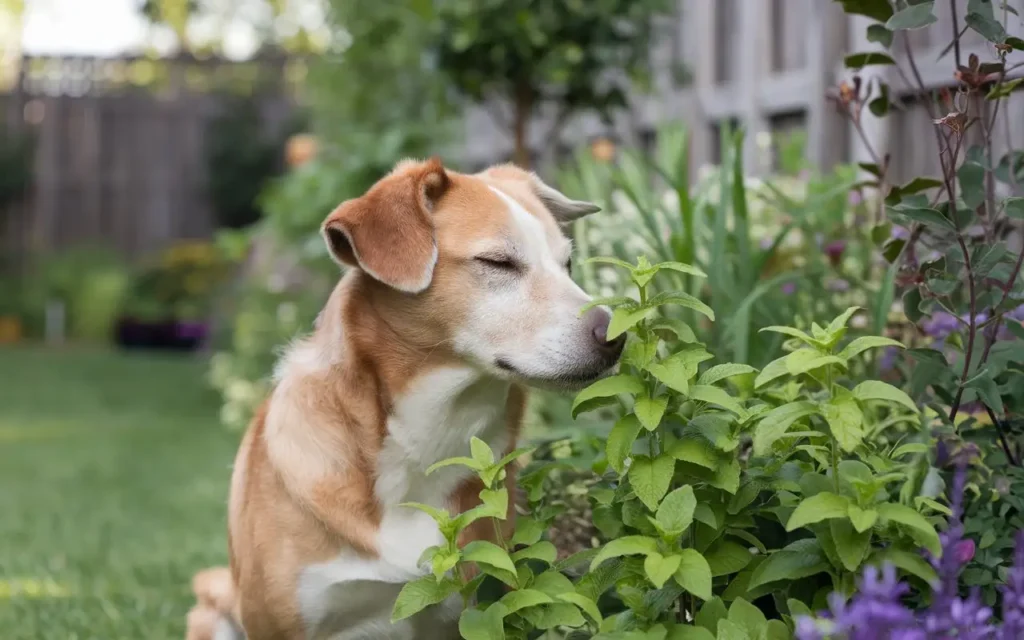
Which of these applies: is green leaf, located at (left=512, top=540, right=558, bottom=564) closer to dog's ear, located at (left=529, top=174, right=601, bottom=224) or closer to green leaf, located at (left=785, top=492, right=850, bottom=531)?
green leaf, located at (left=785, top=492, right=850, bottom=531)

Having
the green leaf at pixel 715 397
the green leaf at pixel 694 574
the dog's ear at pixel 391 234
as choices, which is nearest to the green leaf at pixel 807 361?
the green leaf at pixel 715 397

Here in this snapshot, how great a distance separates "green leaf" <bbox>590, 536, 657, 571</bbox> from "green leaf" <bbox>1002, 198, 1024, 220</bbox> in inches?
33.7

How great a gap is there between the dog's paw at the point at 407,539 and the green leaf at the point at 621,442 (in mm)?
456

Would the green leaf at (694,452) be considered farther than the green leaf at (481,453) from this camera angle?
No

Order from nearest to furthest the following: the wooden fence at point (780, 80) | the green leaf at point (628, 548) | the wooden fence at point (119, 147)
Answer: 1. the green leaf at point (628, 548)
2. the wooden fence at point (780, 80)
3. the wooden fence at point (119, 147)

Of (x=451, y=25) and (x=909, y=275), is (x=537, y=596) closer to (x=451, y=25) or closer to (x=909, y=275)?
(x=909, y=275)

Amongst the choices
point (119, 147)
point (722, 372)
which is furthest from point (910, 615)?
point (119, 147)

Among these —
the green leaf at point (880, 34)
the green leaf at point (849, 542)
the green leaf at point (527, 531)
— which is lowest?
the green leaf at point (527, 531)

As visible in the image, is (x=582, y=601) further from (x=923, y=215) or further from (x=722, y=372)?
(x=923, y=215)

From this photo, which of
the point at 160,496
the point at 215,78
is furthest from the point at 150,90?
the point at 160,496

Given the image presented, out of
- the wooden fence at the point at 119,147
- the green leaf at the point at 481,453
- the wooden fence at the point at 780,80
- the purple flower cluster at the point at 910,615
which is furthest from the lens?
the wooden fence at the point at 119,147

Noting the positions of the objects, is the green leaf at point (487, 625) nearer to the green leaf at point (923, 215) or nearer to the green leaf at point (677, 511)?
the green leaf at point (677, 511)

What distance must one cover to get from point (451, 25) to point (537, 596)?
12.1 ft

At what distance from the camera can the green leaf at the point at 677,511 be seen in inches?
68.9
